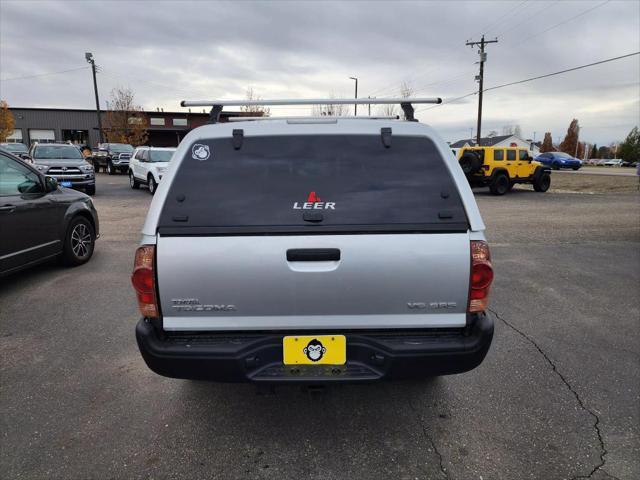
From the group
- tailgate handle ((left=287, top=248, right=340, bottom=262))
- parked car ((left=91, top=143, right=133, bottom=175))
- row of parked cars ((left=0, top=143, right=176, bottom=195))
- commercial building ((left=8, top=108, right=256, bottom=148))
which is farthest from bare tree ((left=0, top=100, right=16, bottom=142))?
tailgate handle ((left=287, top=248, right=340, bottom=262))

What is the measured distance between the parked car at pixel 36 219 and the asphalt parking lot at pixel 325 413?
688 mm

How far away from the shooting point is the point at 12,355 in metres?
3.73

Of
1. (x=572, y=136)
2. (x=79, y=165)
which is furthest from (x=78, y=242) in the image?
(x=572, y=136)

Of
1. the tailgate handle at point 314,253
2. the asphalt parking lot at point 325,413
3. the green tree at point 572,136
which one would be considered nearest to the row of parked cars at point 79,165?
the asphalt parking lot at point 325,413

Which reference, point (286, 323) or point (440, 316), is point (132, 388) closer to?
point (286, 323)

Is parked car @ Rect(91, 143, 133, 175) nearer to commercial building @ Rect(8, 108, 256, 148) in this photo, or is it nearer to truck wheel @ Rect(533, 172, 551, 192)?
truck wheel @ Rect(533, 172, 551, 192)

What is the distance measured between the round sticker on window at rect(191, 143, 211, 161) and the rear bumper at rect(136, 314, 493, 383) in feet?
3.30

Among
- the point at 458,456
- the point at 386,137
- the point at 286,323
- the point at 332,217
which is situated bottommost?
the point at 458,456

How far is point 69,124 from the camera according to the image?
190ft

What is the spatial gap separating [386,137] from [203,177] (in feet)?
3.50

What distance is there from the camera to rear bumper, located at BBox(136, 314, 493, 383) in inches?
91.4

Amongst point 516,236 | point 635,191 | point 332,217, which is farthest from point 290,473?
point 635,191

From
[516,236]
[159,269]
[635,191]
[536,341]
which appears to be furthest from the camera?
[635,191]

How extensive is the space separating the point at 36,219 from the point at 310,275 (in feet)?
15.6
